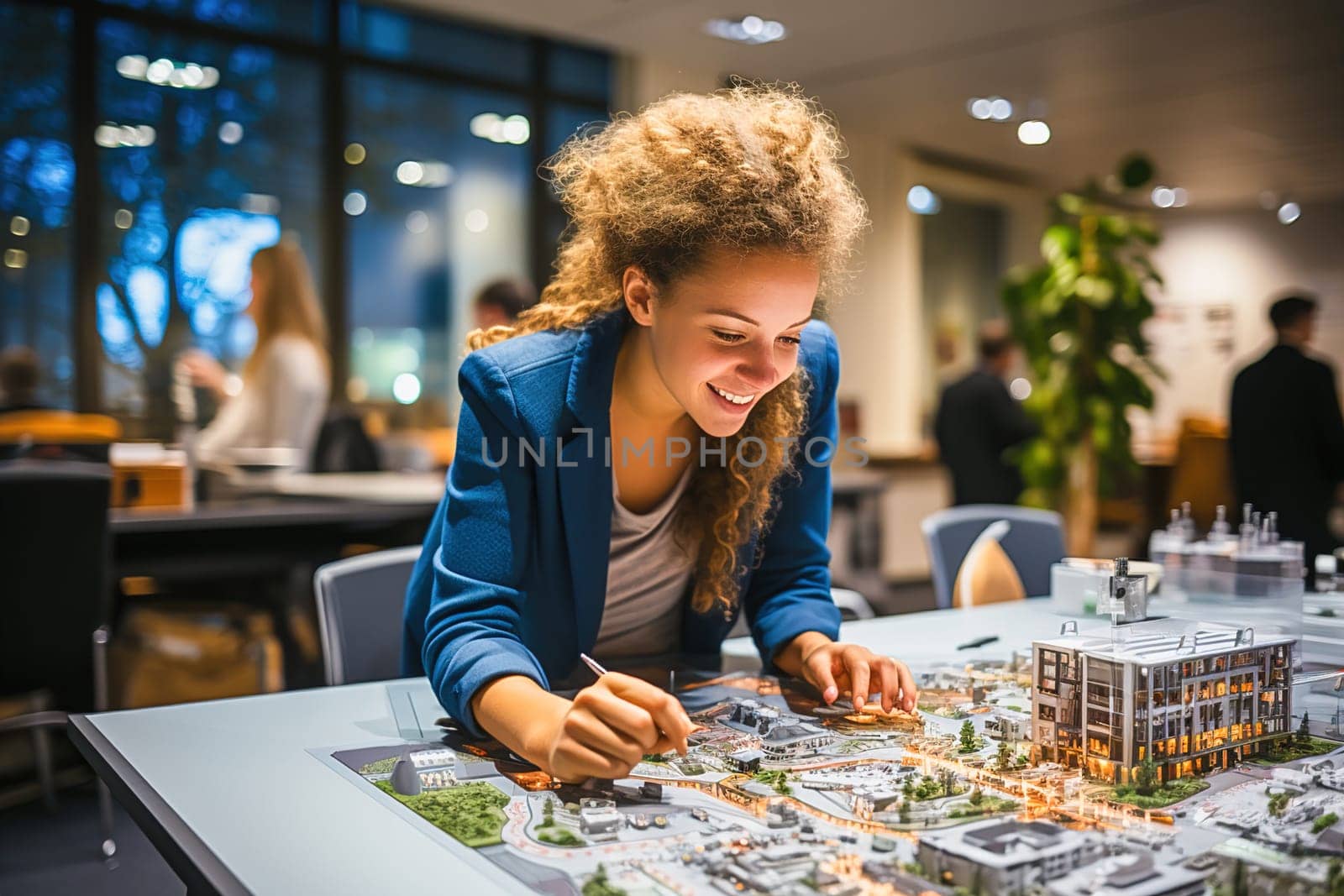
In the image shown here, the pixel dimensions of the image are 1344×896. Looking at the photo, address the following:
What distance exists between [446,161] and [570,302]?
16.5 ft

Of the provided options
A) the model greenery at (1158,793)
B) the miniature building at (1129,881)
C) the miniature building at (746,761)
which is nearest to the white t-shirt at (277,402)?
the miniature building at (746,761)

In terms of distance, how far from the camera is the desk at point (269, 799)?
78 cm

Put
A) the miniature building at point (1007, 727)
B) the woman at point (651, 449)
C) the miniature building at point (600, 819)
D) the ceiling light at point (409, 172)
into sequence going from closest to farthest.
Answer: the miniature building at point (600, 819)
the miniature building at point (1007, 727)
the woman at point (651, 449)
the ceiling light at point (409, 172)

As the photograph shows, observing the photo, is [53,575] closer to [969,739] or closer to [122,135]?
[969,739]

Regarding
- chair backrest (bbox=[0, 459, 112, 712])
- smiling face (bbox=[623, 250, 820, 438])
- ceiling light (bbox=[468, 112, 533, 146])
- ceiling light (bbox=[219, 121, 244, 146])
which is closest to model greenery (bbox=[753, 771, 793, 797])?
smiling face (bbox=[623, 250, 820, 438])

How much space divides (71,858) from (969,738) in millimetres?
2542

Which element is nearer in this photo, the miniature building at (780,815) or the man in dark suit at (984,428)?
the miniature building at (780,815)

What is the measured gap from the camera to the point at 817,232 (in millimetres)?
1200

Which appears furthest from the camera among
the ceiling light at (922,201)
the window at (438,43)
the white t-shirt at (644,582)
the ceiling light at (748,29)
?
the ceiling light at (922,201)

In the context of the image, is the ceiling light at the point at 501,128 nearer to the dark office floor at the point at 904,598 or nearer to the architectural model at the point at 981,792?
the dark office floor at the point at 904,598

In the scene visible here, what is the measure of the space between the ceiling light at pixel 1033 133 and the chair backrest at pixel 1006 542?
17.1 feet

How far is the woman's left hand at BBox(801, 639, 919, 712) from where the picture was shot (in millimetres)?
1209

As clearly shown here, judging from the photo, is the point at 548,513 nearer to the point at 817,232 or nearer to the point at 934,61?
the point at 817,232

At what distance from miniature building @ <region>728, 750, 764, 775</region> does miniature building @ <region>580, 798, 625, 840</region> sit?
0.47ft
